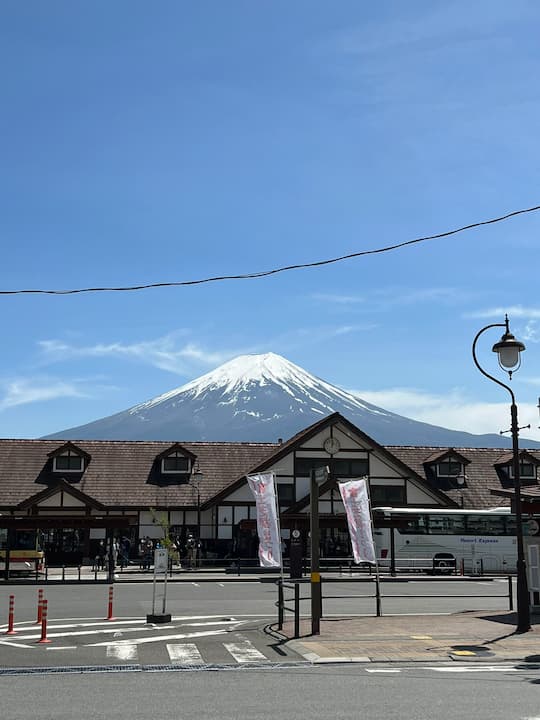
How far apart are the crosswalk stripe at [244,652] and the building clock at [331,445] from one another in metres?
34.0

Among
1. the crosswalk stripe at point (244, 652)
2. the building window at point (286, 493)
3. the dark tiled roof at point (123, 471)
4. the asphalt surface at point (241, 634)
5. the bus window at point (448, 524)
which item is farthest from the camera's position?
the building window at point (286, 493)

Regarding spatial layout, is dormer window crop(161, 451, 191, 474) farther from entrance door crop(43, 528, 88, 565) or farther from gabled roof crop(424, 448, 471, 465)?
gabled roof crop(424, 448, 471, 465)

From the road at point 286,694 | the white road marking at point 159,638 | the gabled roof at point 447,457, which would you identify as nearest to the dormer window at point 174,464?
the gabled roof at point 447,457

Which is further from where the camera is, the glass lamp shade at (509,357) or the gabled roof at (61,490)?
the gabled roof at (61,490)

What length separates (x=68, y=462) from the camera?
50.0 m

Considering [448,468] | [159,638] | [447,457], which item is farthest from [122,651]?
[447,457]

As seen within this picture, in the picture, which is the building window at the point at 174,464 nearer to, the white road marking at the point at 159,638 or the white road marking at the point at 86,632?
the white road marking at the point at 86,632

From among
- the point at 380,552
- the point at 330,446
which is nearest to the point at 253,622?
the point at 380,552

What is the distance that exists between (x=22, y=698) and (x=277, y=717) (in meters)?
3.41

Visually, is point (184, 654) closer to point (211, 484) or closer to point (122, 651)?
point (122, 651)

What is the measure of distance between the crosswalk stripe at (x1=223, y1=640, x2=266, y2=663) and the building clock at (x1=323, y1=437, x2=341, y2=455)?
111ft

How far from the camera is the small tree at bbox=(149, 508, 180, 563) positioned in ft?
141

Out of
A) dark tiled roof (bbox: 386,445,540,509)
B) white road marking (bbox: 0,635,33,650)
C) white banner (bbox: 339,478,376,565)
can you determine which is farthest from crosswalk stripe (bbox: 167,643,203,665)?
dark tiled roof (bbox: 386,445,540,509)

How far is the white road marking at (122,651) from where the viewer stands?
1431cm
